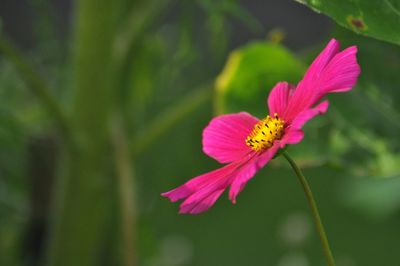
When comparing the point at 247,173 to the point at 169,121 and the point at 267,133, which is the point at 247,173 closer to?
the point at 267,133

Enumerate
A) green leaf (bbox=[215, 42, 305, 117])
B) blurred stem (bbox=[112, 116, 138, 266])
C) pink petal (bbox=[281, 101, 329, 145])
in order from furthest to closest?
blurred stem (bbox=[112, 116, 138, 266]), green leaf (bbox=[215, 42, 305, 117]), pink petal (bbox=[281, 101, 329, 145])

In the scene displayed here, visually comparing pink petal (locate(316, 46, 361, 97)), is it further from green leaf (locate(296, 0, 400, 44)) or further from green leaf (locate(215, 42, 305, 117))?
green leaf (locate(215, 42, 305, 117))

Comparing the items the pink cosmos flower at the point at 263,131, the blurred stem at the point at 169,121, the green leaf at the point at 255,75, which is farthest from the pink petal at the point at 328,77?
the blurred stem at the point at 169,121

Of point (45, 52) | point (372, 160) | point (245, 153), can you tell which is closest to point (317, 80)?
point (245, 153)

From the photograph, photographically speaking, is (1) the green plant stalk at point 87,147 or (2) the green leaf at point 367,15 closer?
(2) the green leaf at point 367,15

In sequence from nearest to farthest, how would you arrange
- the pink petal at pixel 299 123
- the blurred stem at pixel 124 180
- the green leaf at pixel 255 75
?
the pink petal at pixel 299 123 → the green leaf at pixel 255 75 → the blurred stem at pixel 124 180

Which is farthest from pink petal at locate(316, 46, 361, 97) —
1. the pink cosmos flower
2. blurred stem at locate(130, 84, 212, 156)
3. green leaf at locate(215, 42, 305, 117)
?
blurred stem at locate(130, 84, 212, 156)

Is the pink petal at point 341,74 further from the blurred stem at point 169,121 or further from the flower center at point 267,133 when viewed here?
the blurred stem at point 169,121

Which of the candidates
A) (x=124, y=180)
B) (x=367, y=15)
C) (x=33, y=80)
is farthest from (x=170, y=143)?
(x=367, y=15)
